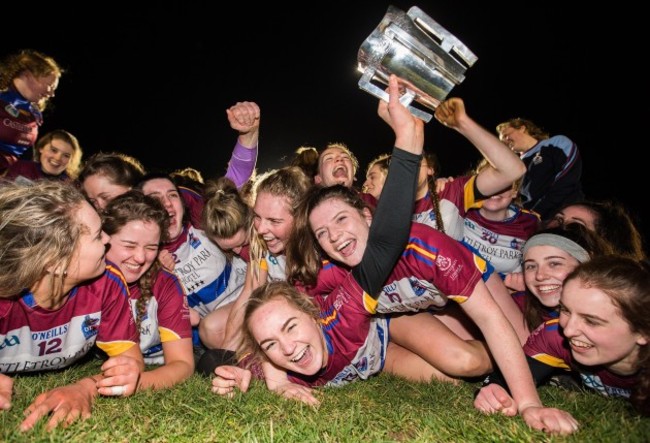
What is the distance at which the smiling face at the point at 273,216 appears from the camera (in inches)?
131

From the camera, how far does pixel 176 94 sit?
19.9m

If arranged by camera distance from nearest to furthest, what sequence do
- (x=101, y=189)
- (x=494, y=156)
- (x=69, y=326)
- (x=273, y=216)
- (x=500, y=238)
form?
(x=69, y=326)
(x=494, y=156)
(x=273, y=216)
(x=101, y=189)
(x=500, y=238)

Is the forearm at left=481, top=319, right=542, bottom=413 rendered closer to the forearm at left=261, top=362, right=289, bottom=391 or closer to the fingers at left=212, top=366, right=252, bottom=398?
the forearm at left=261, top=362, right=289, bottom=391

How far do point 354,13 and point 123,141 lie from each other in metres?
12.0

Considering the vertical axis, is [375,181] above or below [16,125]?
below

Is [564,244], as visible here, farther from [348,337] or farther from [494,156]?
[348,337]

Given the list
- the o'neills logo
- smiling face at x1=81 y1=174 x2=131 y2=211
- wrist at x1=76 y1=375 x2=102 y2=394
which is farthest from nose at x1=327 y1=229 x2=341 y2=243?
the o'neills logo

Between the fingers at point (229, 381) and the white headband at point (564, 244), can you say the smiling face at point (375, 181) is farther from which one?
the fingers at point (229, 381)

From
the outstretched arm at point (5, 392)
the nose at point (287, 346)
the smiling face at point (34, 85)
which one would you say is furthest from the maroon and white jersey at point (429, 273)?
the smiling face at point (34, 85)

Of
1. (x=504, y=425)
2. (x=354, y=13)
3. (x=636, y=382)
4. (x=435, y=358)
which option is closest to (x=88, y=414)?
(x=504, y=425)

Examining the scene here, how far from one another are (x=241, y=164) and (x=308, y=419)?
3300mm

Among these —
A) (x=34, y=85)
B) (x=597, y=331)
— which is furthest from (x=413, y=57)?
(x=34, y=85)

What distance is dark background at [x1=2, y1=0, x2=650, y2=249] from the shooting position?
39.5ft

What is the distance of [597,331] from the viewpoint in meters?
2.12
